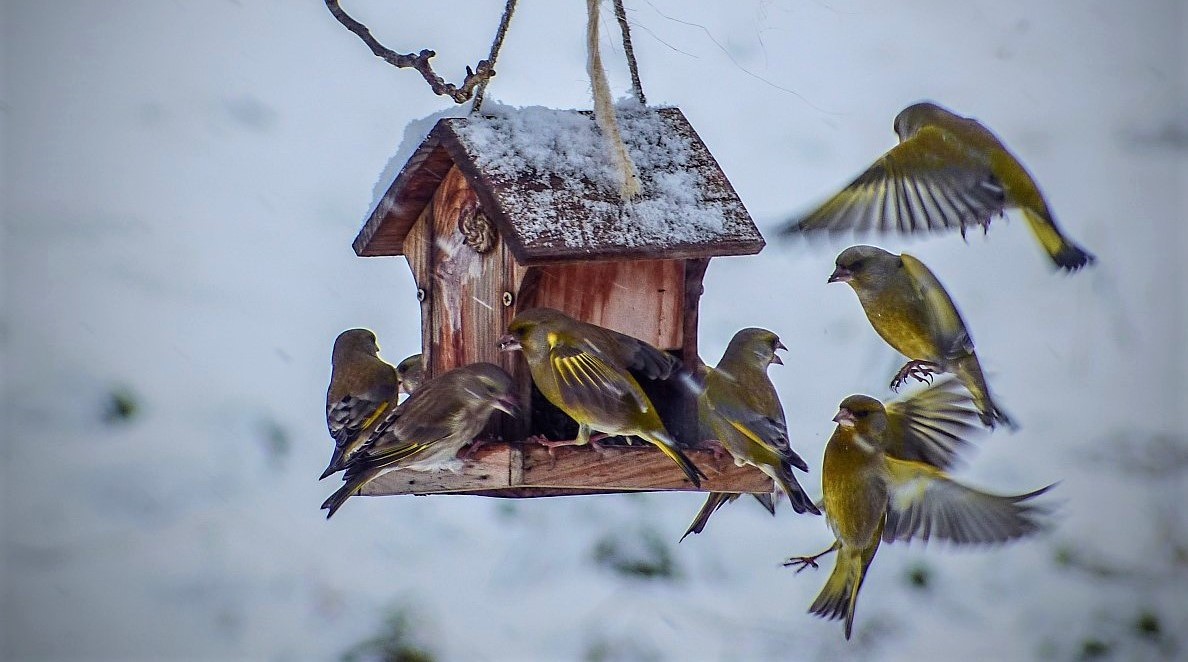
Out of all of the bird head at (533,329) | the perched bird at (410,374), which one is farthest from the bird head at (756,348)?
the perched bird at (410,374)

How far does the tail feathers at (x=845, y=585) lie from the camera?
3596mm

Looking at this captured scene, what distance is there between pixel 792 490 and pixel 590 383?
547 millimetres

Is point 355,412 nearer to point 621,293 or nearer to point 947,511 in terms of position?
point 621,293

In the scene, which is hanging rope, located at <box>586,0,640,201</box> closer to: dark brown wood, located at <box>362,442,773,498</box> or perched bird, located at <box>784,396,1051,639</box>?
dark brown wood, located at <box>362,442,773,498</box>

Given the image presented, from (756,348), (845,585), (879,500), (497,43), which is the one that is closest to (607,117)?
(497,43)

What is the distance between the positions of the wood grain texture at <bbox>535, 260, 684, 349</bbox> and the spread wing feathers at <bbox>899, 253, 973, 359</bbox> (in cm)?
64

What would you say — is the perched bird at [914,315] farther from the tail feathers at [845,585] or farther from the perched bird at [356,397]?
the perched bird at [356,397]

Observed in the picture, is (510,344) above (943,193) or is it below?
below

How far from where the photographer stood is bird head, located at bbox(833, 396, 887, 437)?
3350 mm

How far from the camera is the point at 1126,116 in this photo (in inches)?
209

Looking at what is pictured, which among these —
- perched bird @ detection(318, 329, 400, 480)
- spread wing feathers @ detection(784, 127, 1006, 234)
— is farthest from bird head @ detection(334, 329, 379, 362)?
spread wing feathers @ detection(784, 127, 1006, 234)

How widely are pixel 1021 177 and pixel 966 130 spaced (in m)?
0.19

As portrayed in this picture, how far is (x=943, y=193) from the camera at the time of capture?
3.29m

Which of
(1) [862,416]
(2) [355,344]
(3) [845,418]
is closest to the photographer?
(3) [845,418]
